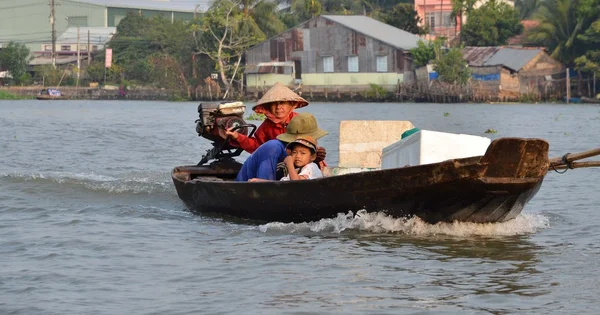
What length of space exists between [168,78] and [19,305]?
5406 cm

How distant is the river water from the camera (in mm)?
6926

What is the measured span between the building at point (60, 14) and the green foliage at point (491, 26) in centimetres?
3152

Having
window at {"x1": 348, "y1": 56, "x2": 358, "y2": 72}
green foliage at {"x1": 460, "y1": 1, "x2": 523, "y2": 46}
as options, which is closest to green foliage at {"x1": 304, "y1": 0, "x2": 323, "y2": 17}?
window at {"x1": 348, "y1": 56, "x2": 358, "y2": 72}

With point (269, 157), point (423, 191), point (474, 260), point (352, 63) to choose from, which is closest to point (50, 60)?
point (352, 63)

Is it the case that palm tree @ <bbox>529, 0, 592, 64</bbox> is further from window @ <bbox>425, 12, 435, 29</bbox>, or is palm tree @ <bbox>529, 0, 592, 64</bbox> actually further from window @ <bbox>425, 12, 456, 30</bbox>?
window @ <bbox>425, 12, 435, 29</bbox>

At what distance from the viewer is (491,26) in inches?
2144

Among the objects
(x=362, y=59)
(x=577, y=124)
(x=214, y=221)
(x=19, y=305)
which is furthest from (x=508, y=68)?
(x=19, y=305)

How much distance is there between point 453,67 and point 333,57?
6.44 meters

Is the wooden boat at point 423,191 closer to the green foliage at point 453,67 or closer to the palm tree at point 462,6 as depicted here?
the green foliage at point 453,67

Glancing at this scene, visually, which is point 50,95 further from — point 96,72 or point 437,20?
point 437,20

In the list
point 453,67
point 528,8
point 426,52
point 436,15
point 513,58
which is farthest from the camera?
point 436,15

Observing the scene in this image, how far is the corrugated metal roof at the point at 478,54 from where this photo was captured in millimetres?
49500

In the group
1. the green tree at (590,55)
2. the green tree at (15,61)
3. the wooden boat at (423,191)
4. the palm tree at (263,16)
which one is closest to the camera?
the wooden boat at (423,191)

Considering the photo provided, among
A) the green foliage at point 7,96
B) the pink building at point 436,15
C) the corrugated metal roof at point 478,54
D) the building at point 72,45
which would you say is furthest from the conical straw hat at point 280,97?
the building at point 72,45
